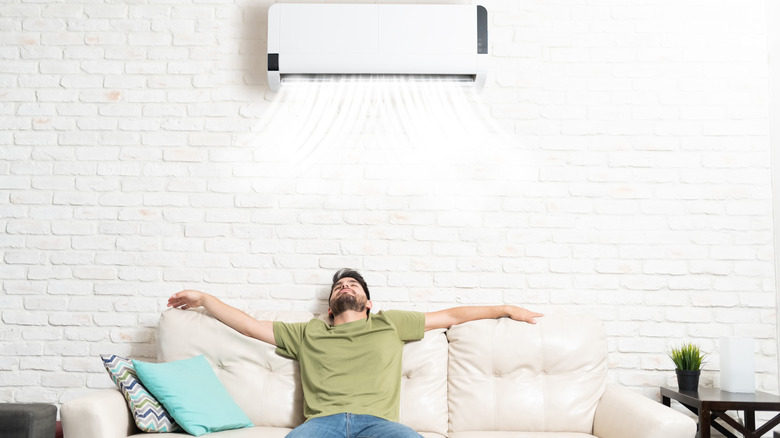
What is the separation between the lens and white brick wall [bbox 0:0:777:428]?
3016 millimetres

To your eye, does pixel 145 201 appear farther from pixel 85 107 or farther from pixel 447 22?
pixel 447 22

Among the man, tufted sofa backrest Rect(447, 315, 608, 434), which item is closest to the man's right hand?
the man

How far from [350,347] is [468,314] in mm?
540

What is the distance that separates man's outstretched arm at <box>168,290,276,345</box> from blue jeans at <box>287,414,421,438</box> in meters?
0.45

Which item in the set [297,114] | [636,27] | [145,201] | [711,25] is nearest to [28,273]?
[145,201]

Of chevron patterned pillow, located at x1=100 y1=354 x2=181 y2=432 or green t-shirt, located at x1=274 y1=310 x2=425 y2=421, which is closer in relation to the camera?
chevron patterned pillow, located at x1=100 y1=354 x2=181 y2=432

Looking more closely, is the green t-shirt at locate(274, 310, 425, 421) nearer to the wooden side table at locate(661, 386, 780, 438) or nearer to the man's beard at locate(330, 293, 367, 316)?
the man's beard at locate(330, 293, 367, 316)

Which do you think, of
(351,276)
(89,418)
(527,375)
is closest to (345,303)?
(351,276)

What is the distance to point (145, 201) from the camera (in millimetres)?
3078

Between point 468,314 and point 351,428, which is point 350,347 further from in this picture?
point 468,314

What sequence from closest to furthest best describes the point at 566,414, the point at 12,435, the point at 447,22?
1. the point at 12,435
2. the point at 566,414
3. the point at 447,22

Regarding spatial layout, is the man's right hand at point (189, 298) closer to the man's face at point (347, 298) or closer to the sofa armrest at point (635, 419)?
the man's face at point (347, 298)

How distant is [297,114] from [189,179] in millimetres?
606

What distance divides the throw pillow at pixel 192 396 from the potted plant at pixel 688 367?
183 cm
